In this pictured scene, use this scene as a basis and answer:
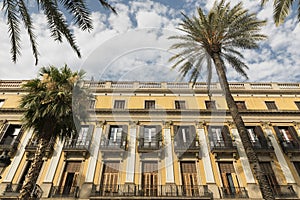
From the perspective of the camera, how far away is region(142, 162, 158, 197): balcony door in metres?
15.1

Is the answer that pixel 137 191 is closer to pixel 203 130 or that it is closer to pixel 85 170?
pixel 85 170

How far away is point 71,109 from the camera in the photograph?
38.8 feet

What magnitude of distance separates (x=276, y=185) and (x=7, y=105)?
24.1 metres

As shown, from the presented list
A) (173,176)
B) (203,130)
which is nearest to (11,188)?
(173,176)

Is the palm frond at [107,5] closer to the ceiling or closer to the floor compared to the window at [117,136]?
closer to the floor

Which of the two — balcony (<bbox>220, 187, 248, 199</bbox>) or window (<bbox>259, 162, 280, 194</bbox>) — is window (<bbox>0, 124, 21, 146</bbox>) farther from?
window (<bbox>259, 162, 280, 194</bbox>)

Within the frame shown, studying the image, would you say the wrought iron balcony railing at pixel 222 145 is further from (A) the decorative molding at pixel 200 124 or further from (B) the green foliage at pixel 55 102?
(B) the green foliage at pixel 55 102

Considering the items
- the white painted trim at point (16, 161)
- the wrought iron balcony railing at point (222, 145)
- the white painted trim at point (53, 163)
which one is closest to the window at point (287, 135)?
the wrought iron balcony railing at point (222, 145)

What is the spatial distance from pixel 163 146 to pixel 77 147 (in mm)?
7011

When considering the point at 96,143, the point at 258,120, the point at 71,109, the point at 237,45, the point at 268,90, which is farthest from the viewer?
the point at 268,90

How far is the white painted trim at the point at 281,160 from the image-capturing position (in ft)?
52.0

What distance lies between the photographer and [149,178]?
16.0 meters

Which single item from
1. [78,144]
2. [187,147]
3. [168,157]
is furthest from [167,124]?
[78,144]

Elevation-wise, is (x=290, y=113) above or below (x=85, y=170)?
above
